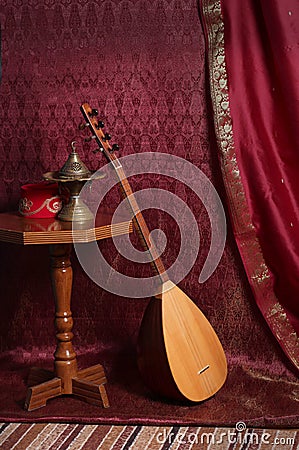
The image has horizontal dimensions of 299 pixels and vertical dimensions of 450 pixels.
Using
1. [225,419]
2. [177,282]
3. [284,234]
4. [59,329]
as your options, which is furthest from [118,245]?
[225,419]

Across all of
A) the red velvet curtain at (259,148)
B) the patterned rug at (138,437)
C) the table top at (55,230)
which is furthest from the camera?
the red velvet curtain at (259,148)

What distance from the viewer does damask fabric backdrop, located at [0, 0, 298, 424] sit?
2.66 m

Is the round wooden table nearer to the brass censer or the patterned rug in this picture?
the brass censer

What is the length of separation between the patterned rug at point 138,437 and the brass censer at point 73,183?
676 mm

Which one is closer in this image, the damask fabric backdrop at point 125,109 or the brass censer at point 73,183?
the brass censer at point 73,183

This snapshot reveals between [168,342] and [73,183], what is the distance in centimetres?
61

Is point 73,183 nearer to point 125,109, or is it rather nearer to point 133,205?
point 133,205

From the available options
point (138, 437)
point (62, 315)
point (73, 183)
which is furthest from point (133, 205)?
point (138, 437)

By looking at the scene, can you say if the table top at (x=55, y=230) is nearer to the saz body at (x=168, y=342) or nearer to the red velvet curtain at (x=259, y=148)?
the saz body at (x=168, y=342)

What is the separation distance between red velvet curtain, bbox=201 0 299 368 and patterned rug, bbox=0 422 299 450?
1.63ft

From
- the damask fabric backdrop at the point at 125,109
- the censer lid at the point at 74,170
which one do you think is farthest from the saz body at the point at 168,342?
the damask fabric backdrop at the point at 125,109

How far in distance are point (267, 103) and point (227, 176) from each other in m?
0.30

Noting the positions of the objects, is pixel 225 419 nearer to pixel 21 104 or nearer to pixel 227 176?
pixel 227 176

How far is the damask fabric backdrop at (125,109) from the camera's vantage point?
8.74ft
